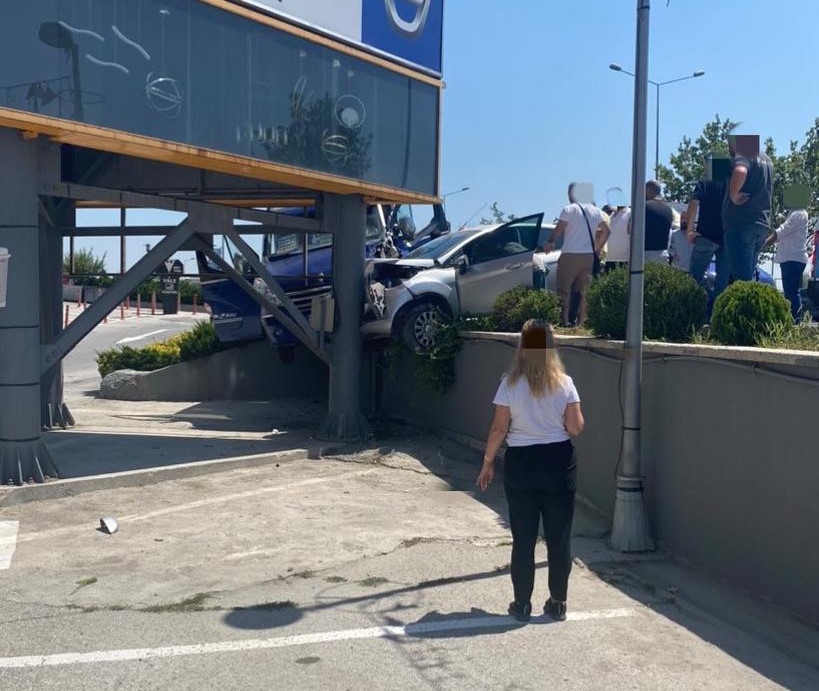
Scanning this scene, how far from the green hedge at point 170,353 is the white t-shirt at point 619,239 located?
8.68 meters

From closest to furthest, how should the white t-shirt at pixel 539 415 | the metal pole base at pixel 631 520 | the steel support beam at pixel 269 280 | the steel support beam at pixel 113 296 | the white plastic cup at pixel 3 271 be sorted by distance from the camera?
the white t-shirt at pixel 539 415, the metal pole base at pixel 631 520, the white plastic cup at pixel 3 271, the steel support beam at pixel 113 296, the steel support beam at pixel 269 280

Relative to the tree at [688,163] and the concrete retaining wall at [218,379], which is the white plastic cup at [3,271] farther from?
the tree at [688,163]

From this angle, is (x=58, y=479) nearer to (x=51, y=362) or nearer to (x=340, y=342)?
(x=51, y=362)

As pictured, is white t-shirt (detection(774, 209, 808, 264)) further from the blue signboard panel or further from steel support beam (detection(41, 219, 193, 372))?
steel support beam (detection(41, 219, 193, 372))

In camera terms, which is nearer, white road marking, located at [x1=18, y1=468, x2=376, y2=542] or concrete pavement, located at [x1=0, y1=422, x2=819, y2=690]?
concrete pavement, located at [x1=0, y1=422, x2=819, y2=690]

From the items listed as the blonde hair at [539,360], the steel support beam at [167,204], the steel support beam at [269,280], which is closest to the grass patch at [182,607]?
the blonde hair at [539,360]

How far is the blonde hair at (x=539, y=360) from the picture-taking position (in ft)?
19.5

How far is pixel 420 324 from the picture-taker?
13297mm

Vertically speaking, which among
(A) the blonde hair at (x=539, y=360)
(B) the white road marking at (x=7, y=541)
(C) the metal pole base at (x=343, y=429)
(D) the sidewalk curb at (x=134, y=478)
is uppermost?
(A) the blonde hair at (x=539, y=360)

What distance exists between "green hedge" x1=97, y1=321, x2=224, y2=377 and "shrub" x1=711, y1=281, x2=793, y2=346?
11990 millimetres

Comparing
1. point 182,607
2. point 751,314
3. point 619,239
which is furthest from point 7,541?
point 619,239

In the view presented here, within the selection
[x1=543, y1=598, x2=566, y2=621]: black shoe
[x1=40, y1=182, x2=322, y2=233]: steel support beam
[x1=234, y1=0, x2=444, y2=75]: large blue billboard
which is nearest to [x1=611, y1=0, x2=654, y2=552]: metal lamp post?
[x1=543, y1=598, x2=566, y2=621]: black shoe

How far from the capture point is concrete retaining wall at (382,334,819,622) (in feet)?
19.4

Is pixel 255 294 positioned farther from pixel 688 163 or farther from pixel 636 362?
pixel 688 163
